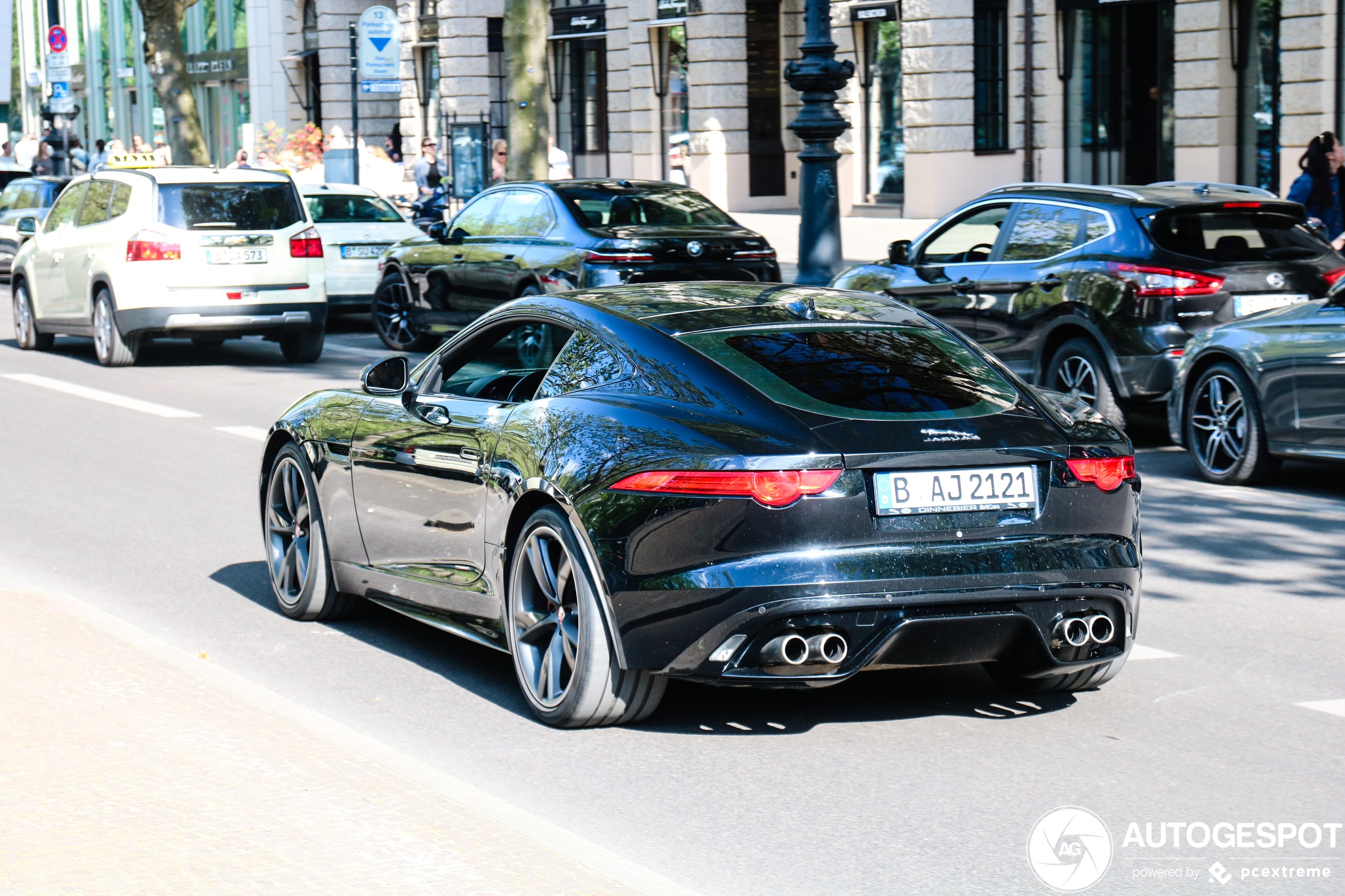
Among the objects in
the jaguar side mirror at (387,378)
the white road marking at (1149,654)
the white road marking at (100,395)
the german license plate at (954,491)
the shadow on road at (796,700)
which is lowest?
the white road marking at (1149,654)

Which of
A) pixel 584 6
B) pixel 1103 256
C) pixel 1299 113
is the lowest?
pixel 1103 256

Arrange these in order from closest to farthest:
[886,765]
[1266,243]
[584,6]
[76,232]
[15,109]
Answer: [886,765] < [1266,243] < [76,232] < [584,6] < [15,109]

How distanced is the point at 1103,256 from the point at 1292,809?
7236 mm

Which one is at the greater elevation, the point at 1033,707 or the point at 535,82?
the point at 535,82

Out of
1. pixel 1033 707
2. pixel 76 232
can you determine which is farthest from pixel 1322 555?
pixel 76 232

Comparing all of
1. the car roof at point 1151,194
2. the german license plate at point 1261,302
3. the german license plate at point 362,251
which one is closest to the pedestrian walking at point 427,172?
the german license plate at point 362,251

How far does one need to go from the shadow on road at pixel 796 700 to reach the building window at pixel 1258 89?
74.1 ft

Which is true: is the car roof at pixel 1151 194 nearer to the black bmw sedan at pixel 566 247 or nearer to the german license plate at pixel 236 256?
the black bmw sedan at pixel 566 247

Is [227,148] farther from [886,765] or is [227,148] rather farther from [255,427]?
[886,765]

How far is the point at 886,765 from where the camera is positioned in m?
5.45

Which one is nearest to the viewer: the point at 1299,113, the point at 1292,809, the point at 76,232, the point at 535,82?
the point at 1292,809

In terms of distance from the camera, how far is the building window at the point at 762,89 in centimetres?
3678

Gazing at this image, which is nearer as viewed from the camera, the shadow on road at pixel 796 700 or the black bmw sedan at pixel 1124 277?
the shadow on road at pixel 796 700

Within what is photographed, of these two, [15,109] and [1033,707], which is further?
[15,109]
